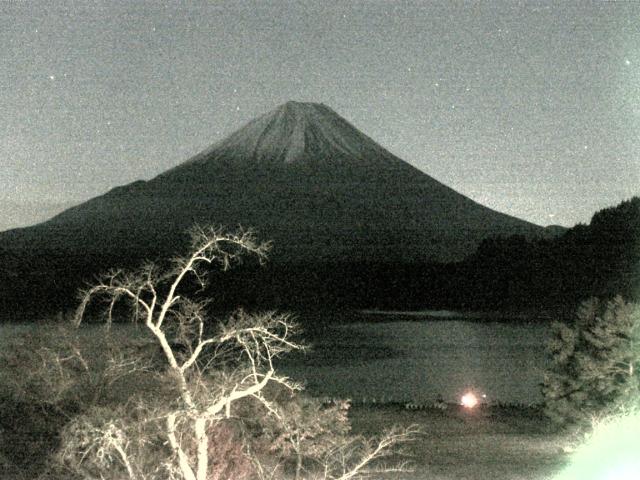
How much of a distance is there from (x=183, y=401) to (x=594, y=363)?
12301 millimetres

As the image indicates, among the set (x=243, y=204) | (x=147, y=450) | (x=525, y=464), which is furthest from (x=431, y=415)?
(x=243, y=204)

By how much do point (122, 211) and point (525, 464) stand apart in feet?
429

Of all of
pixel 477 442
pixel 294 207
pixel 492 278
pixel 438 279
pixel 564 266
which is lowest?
pixel 438 279

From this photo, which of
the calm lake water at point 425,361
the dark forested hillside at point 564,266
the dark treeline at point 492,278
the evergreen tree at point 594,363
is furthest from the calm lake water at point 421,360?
the dark treeline at point 492,278

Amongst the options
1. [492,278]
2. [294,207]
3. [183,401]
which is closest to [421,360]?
[492,278]

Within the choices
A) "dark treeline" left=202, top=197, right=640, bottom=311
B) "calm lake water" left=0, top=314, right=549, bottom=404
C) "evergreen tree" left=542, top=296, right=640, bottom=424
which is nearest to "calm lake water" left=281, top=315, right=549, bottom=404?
"calm lake water" left=0, top=314, right=549, bottom=404

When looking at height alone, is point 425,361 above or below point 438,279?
below

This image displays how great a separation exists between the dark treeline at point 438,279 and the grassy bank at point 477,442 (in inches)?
905

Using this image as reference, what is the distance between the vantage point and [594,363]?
19781mm

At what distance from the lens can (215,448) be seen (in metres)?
11.9

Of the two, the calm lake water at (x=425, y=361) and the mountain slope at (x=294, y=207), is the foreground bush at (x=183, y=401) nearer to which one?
the calm lake water at (x=425, y=361)

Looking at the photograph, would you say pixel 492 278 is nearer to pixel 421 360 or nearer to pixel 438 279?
pixel 438 279

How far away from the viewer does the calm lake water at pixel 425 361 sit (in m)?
36.9

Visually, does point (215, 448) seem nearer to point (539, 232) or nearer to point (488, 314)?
point (488, 314)
